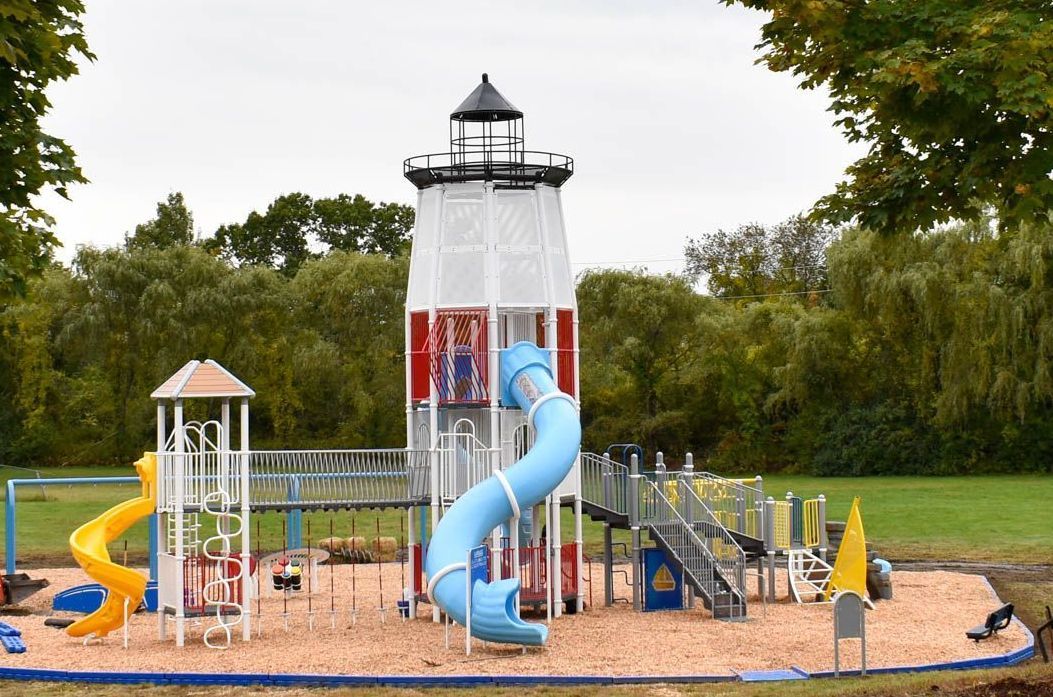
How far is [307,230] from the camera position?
84312 millimetres

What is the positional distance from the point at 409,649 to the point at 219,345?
1651 inches

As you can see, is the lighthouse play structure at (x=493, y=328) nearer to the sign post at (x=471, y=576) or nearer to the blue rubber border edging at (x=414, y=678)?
the sign post at (x=471, y=576)

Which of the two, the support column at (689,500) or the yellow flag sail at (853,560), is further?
the support column at (689,500)

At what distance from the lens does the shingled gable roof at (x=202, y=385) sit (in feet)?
77.7

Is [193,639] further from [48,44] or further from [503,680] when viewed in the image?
[48,44]

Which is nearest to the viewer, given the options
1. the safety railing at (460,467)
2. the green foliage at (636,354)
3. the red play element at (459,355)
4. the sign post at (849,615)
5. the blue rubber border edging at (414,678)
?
the blue rubber border edging at (414,678)

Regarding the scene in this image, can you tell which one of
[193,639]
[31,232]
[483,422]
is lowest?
[193,639]

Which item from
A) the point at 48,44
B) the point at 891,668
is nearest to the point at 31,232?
the point at 48,44

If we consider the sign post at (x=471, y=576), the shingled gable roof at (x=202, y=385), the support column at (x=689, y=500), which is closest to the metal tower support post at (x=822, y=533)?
the support column at (x=689, y=500)

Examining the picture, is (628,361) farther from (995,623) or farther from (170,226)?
(995,623)

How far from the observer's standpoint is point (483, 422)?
27.8 meters

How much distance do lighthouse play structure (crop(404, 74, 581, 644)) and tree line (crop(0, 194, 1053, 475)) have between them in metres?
30.5

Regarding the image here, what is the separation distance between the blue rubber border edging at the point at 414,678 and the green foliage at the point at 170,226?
61.3 metres

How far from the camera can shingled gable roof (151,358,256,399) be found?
23688mm
